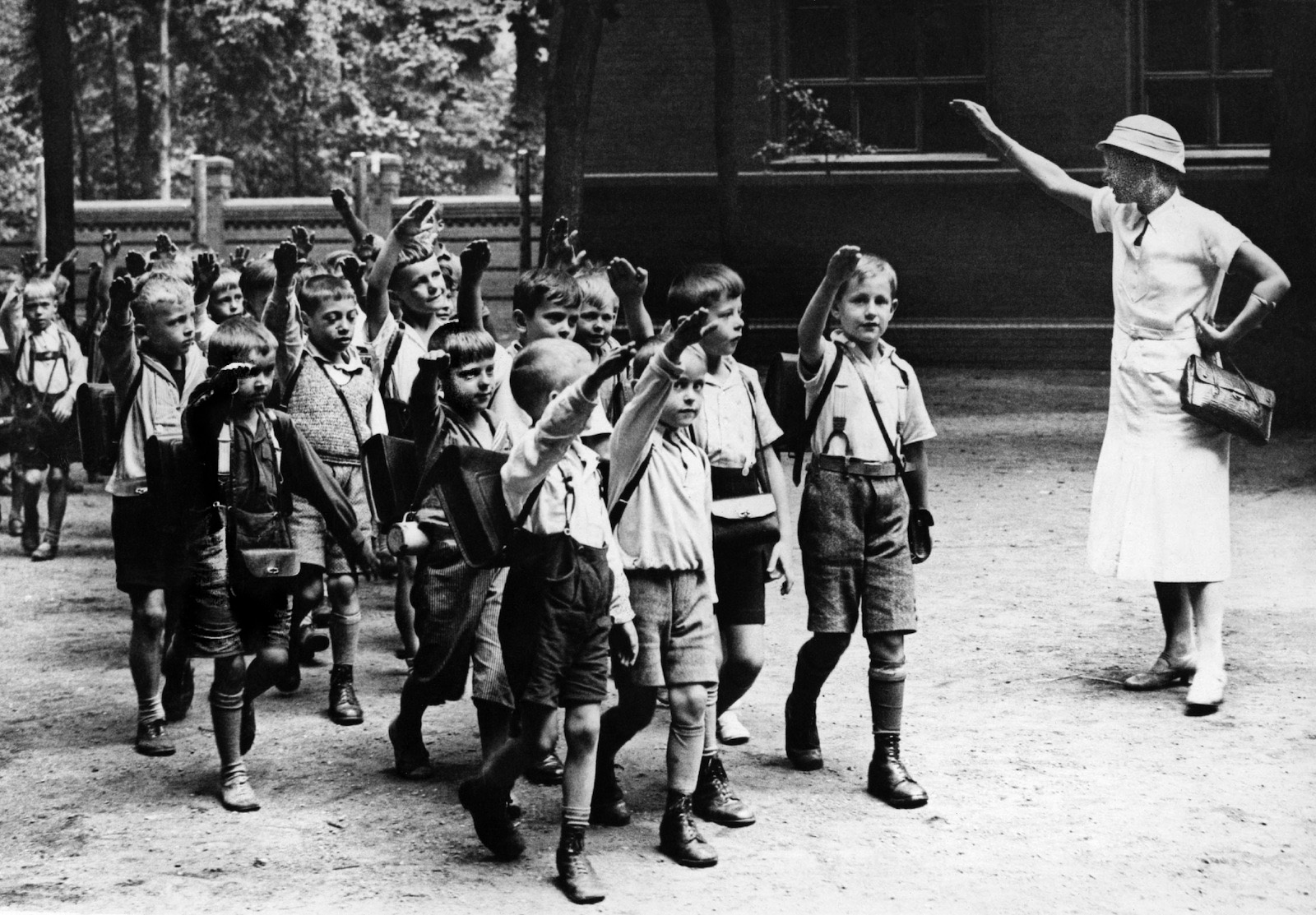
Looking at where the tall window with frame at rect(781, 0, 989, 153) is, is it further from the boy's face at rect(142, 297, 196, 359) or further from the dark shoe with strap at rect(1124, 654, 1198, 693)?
the boy's face at rect(142, 297, 196, 359)

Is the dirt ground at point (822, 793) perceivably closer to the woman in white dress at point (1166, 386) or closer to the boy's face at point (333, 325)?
the woman in white dress at point (1166, 386)

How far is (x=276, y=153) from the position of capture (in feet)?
131

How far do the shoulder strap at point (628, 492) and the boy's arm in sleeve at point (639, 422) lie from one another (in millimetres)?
69

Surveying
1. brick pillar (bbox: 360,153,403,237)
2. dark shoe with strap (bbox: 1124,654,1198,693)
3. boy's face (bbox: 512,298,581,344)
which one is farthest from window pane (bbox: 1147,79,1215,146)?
boy's face (bbox: 512,298,581,344)

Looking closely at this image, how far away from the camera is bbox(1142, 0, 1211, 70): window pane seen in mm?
→ 21406

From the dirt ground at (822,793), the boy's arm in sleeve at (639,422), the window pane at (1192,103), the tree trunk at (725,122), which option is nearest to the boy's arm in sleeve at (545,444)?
the boy's arm in sleeve at (639,422)

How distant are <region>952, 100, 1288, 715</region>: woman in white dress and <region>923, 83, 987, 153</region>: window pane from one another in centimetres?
1547

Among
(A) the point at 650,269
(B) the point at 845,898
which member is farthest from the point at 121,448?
(A) the point at 650,269

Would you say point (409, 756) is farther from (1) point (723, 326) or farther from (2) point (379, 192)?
(2) point (379, 192)

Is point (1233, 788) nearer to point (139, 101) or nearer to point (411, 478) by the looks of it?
point (411, 478)

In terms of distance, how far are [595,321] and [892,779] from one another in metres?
1.99

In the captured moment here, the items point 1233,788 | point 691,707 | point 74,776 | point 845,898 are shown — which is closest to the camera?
point 845,898

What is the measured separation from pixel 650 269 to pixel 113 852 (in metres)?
17.9

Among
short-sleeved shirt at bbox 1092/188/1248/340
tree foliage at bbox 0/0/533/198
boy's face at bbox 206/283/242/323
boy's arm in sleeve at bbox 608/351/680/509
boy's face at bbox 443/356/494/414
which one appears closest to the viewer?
Answer: boy's arm in sleeve at bbox 608/351/680/509
